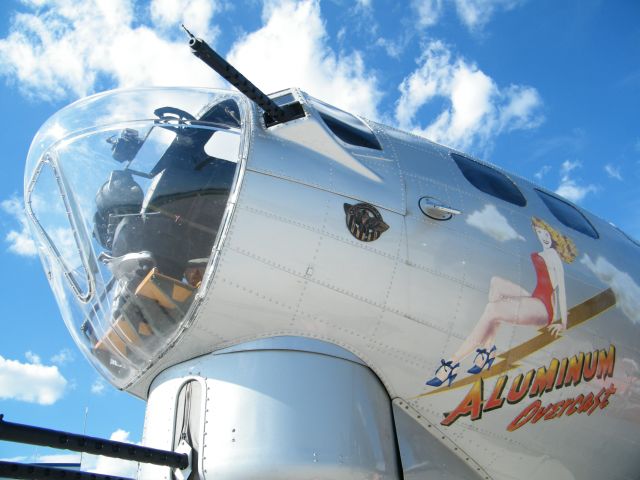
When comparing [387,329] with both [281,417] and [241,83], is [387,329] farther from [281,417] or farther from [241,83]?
[241,83]

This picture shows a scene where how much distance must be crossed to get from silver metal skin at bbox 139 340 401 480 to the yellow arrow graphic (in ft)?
2.74

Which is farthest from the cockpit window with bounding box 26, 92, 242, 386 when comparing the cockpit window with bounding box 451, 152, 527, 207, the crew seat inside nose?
the cockpit window with bounding box 451, 152, 527, 207

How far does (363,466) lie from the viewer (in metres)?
5.23

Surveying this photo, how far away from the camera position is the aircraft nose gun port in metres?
4.12

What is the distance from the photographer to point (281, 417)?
5.14 meters

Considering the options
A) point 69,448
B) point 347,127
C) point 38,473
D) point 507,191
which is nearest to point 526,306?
point 507,191

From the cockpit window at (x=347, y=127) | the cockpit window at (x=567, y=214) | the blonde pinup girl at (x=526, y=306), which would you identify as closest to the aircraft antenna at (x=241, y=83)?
the cockpit window at (x=347, y=127)

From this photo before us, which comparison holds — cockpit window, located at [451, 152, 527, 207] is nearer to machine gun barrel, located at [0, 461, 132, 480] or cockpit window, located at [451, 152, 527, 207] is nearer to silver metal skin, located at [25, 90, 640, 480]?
silver metal skin, located at [25, 90, 640, 480]

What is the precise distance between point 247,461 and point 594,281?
4.69 m

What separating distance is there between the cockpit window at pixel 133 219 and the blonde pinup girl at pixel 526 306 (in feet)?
8.19

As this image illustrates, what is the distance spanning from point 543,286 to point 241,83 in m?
3.68

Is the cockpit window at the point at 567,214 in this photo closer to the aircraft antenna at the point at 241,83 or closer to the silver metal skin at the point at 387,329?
the silver metal skin at the point at 387,329

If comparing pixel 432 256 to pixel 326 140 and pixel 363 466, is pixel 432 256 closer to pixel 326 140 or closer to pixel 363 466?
pixel 326 140

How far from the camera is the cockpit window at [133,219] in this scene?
5719 mm
